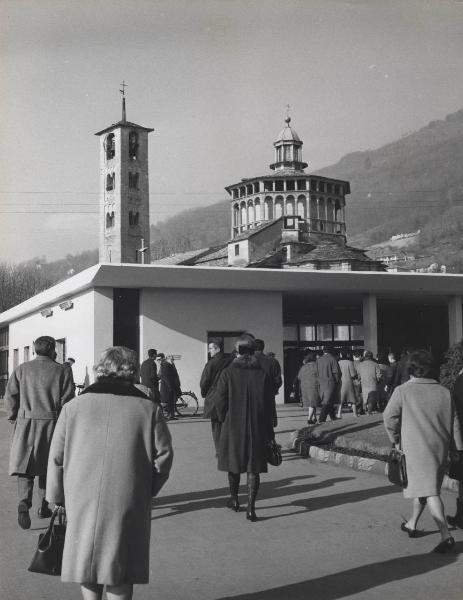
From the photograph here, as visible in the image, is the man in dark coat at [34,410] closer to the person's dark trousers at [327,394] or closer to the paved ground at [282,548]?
the paved ground at [282,548]

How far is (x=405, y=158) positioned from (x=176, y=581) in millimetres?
155347

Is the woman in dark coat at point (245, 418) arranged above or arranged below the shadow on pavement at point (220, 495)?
above

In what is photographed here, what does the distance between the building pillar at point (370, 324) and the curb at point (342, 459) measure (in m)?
14.7

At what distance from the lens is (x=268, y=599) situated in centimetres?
487

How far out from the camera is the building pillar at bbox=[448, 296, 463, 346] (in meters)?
28.4

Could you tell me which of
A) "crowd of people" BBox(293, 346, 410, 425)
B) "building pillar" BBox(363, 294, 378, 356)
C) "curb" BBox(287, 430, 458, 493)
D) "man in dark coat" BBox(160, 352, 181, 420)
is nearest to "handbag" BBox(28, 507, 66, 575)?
"curb" BBox(287, 430, 458, 493)

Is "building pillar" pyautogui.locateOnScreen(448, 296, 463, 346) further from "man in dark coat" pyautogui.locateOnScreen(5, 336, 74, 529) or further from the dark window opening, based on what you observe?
"man in dark coat" pyautogui.locateOnScreen(5, 336, 74, 529)

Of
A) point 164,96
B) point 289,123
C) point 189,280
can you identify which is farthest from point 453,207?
point 164,96

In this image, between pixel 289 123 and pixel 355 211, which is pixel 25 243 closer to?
pixel 289 123

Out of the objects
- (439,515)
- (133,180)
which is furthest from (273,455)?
Answer: (133,180)

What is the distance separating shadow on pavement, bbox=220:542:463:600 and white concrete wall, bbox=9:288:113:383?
1875 cm

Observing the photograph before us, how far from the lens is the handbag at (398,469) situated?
6.27m

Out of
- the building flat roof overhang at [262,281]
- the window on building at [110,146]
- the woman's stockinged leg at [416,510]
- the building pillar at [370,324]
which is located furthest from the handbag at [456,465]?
the window on building at [110,146]

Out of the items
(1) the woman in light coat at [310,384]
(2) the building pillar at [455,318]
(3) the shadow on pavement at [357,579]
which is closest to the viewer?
(3) the shadow on pavement at [357,579]
